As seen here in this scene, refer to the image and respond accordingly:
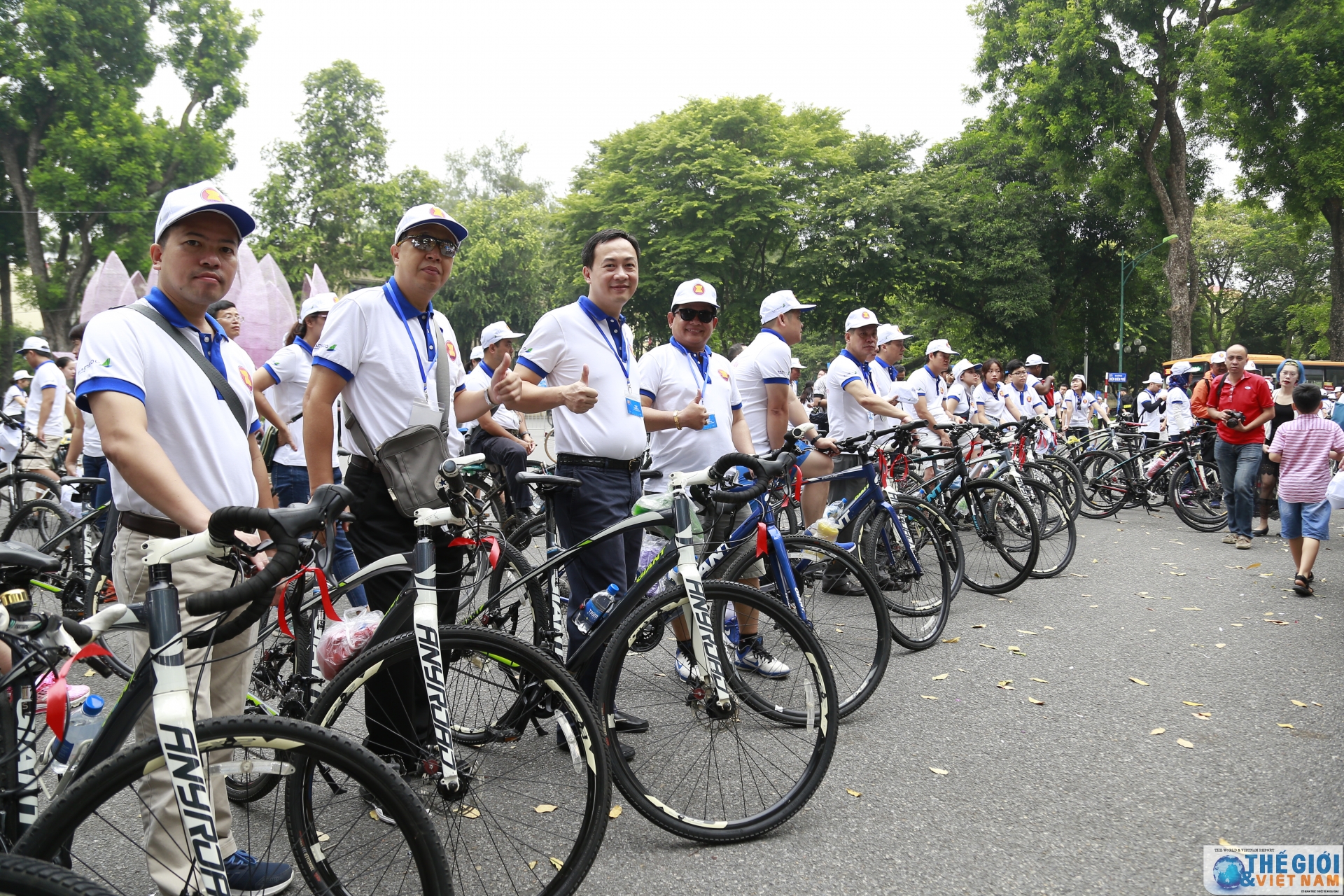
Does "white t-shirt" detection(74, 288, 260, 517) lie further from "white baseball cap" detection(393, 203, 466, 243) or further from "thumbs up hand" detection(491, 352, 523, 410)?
"thumbs up hand" detection(491, 352, 523, 410)

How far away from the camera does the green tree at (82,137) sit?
29.2 m

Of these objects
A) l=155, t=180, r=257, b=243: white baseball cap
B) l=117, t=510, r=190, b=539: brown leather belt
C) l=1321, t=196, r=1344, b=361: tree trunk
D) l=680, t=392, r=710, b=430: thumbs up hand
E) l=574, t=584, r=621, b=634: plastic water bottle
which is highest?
l=1321, t=196, r=1344, b=361: tree trunk

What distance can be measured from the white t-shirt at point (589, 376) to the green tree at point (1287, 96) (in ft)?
84.2

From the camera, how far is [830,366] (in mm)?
7168

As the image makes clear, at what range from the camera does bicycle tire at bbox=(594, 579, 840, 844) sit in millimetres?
3203

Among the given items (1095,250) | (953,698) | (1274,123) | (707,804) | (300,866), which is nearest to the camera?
(300,866)

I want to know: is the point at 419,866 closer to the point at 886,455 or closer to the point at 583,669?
the point at 583,669

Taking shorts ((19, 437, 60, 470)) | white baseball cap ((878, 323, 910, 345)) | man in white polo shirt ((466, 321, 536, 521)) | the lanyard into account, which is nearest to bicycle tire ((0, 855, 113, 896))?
the lanyard

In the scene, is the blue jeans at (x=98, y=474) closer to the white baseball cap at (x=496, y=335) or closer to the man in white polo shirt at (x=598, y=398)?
the white baseball cap at (x=496, y=335)

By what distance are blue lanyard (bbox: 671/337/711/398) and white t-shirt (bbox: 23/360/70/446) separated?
25.3ft

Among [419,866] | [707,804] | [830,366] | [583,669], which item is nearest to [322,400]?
[583,669]

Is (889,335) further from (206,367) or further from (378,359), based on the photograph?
(206,367)

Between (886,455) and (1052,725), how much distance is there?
236 centimetres

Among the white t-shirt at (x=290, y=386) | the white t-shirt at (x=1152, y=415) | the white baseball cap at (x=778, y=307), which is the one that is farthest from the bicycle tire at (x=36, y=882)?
the white t-shirt at (x=1152, y=415)
